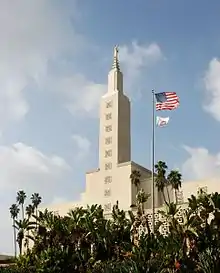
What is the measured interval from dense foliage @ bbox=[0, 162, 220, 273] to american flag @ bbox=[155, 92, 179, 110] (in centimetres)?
953

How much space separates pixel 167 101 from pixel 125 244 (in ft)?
48.8

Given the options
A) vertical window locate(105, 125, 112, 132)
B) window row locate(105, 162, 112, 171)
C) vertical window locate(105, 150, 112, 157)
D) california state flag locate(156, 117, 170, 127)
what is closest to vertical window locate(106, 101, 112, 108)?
vertical window locate(105, 125, 112, 132)

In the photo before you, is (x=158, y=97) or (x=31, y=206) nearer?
(x=158, y=97)

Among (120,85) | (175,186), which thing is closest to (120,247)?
(175,186)

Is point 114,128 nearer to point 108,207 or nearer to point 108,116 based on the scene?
point 108,116

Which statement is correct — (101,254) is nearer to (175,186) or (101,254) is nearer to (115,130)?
(175,186)

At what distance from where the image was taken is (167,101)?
4994cm

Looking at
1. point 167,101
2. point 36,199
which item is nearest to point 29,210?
point 36,199

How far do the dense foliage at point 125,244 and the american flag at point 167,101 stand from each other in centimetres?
953

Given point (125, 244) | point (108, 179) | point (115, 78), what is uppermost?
point (115, 78)

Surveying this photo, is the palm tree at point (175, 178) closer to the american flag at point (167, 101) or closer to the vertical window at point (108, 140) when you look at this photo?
the vertical window at point (108, 140)

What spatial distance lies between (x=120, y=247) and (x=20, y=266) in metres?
10.5

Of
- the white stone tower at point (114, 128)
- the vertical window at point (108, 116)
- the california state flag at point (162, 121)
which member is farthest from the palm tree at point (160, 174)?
the california state flag at point (162, 121)

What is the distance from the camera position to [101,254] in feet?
174
